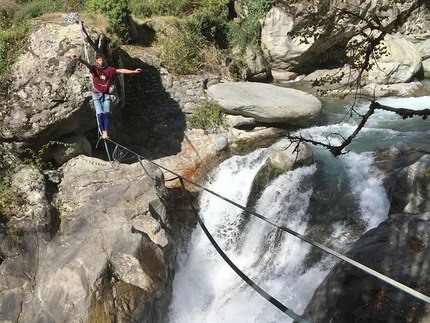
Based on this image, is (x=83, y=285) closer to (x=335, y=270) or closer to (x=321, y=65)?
(x=335, y=270)

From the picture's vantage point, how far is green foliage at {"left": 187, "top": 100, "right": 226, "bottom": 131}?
10922 mm

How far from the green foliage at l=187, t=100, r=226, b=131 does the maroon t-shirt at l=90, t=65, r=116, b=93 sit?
422 centimetres

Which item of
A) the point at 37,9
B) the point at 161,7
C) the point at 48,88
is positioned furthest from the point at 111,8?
the point at 48,88

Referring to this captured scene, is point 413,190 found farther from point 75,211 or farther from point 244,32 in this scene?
point 244,32

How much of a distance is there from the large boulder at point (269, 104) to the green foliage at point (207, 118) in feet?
0.81

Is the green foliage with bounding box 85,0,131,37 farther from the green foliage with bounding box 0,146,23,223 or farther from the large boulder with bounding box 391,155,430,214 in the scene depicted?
the large boulder with bounding box 391,155,430,214

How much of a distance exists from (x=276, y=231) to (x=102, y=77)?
466cm

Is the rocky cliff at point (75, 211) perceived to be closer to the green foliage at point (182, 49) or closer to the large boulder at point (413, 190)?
the large boulder at point (413, 190)

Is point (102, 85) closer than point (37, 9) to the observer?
Yes

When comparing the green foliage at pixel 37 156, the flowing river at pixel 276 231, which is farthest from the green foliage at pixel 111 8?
the flowing river at pixel 276 231

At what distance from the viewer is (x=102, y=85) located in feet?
22.7

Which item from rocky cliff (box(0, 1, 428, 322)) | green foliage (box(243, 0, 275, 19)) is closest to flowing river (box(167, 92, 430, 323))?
rocky cliff (box(0, 1, 428, 322))

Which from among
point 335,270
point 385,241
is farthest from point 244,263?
point 385,241

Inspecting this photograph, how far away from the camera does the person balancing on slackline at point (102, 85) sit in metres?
6.61
